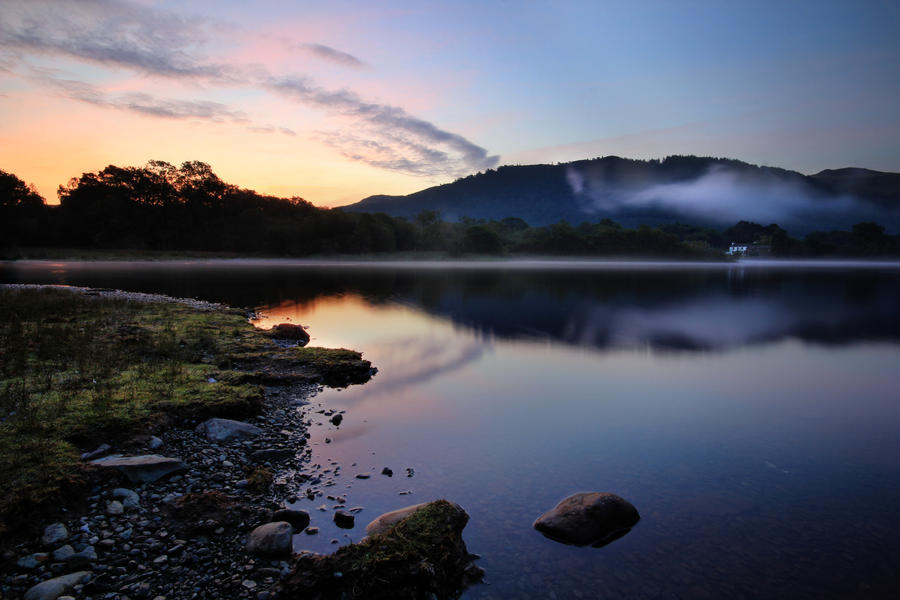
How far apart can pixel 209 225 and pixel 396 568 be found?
148159 millimetres

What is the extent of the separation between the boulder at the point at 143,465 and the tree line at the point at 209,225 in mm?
113024

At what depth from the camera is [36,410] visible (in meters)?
7.75

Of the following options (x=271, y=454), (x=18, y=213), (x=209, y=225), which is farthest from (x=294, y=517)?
(x=209, y=225)

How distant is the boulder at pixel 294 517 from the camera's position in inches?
233

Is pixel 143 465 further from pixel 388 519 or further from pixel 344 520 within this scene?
pixel 388 519

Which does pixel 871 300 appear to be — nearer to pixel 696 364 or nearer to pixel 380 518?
pixel 696 364

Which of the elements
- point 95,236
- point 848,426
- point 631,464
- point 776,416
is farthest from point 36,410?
point 95,236

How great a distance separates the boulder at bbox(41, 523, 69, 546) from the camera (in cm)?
481

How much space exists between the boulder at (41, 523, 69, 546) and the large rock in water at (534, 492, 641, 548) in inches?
215

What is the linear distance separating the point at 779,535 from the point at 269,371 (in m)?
11.8

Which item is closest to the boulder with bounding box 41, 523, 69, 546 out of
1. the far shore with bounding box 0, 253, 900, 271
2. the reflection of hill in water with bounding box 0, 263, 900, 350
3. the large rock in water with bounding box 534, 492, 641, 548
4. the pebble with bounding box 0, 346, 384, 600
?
the pebble with bounding box 0, 346, 384, 600

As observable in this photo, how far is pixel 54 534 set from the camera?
16.0ft

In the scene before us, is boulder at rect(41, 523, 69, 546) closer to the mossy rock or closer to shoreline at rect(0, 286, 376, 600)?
shoreline at rect(0, 286, 376, 600)

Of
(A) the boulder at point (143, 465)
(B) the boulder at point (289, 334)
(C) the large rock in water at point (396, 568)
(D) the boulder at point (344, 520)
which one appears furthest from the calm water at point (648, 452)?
(A) the boulder at point (143, 465)
